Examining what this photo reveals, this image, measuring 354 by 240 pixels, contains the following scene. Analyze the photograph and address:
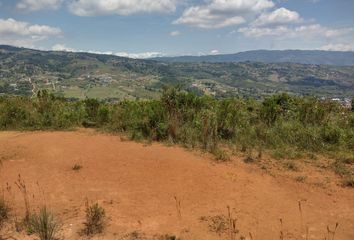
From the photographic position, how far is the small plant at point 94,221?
5025 mm

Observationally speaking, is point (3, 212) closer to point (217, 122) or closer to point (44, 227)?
point (44, 227)

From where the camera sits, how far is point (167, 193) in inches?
243

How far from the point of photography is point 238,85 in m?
182

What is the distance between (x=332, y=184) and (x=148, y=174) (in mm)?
3322

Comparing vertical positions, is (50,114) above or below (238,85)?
above

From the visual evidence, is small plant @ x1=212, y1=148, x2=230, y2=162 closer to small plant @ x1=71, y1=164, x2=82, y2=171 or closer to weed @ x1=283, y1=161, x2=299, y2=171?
weed @ x1=283, y1=161, x2=299, y2=171

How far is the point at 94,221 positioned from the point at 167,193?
4.70 ft

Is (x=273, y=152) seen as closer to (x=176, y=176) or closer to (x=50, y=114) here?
(x=176, y=176)

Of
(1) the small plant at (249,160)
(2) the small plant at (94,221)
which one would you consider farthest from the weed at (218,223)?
(1) the small plant at (249,160)

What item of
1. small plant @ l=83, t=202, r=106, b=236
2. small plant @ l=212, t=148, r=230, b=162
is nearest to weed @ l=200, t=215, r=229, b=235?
small plant @ l=83, t=202, r=106, b=236

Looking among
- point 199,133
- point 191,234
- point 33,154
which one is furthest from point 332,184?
point 33,154

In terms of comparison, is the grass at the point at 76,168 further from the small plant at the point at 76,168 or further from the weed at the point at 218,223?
the weed at the point at 218,223

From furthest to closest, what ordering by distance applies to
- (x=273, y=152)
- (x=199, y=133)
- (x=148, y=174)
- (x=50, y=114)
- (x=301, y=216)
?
(x=50, y=114)
(x=199, y=133)
(x=273, y=152)
(x=148, y=174)
(x=301, y=216)

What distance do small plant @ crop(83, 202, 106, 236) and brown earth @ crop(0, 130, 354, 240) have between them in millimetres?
115
